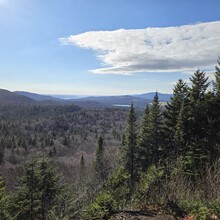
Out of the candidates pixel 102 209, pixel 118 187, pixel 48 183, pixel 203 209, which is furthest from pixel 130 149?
pixel 203 209

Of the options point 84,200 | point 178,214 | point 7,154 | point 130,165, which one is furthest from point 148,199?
point 7,154

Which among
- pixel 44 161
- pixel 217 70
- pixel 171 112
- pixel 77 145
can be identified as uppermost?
pixel 217 70

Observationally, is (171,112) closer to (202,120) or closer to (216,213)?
(202,120)

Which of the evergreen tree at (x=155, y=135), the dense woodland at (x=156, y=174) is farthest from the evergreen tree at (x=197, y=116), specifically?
the evergreen tree at (x=155, y=135)

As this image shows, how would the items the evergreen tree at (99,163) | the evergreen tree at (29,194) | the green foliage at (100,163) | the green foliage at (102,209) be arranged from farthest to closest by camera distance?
the evergreen tree at (99,163)
the green foliage at (100,163)
the evergreen tree at (29,194)
the green foliage at (102,209)

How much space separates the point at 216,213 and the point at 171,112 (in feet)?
72.7

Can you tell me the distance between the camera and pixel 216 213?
7.86 metres

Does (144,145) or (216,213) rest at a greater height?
(216,213)

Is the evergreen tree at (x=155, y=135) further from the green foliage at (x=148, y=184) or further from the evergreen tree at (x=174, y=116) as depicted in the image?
the green foliage at (x=148, y=184)

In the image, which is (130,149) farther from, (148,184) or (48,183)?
(148,184)

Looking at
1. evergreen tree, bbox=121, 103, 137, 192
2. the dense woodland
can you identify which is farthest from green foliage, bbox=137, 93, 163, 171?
evergreen tree, bbox=121, 103, 137, 192

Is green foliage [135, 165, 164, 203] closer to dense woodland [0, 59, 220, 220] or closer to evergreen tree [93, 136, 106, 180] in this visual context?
dense woodland [0, 59, 220, 220]

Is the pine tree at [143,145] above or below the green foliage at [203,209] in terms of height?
below

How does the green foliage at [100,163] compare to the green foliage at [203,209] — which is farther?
the green foliage at [100,163]
